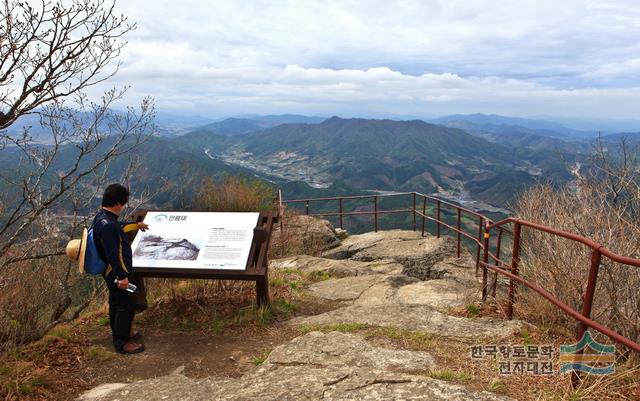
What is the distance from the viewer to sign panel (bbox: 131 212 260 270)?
5000mm

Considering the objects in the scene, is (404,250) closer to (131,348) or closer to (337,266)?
(337,266)

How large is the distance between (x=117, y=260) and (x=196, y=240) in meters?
1.27

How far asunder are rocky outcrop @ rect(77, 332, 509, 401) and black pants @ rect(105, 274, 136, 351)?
84cm

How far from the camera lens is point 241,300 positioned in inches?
226

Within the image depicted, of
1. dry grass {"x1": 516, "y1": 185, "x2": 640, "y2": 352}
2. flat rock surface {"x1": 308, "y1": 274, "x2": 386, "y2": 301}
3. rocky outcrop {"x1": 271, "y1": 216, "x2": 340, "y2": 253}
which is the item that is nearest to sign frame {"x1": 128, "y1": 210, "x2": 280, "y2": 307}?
flat rock surface {"x1": 308, "y1": 274, "x2": 386, "y2": 301}

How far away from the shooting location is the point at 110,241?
402cm

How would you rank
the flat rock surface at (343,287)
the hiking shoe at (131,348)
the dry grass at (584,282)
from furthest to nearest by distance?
1. the flat rock surface at (343,287)
2. the hiking shoe at (131,348)
3. the dry grass at (584,282)

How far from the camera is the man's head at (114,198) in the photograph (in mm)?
4098

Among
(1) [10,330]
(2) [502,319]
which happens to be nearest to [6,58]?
(1) [10,330]

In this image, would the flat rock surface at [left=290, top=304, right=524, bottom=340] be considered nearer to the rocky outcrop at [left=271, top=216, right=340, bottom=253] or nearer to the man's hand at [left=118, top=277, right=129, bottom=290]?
the man's hand at [left=118, top=277, right=129, bottom=290]

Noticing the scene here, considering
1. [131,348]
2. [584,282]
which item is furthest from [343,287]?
[584,282]

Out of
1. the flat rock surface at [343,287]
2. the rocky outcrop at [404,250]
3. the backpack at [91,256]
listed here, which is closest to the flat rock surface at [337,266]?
the rocky outcrop at [404,250]

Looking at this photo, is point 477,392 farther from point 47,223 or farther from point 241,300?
point 47,223

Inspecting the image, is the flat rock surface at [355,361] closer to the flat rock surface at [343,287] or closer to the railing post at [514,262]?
the flat rock surface at [343,287]
